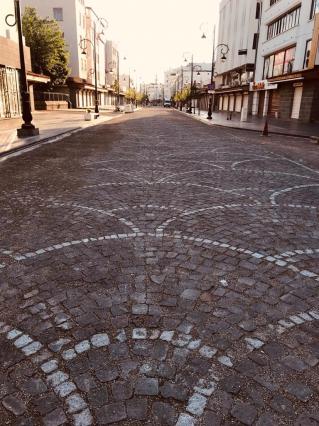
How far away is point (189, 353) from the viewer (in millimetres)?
2768

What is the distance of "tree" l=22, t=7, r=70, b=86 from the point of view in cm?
4472

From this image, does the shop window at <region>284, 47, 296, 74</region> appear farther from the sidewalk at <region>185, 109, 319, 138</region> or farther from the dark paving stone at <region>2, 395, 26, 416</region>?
the dark paving stone at <region>2, 395, 26, 416</region>

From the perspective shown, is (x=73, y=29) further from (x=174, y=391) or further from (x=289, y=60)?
(x=174, y=391)

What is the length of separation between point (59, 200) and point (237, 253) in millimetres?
3715

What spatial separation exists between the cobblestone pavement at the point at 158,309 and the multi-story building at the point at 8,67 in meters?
24.2

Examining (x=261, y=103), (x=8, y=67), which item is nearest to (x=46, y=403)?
(x=8, y=67)

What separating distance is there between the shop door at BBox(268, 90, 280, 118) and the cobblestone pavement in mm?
34754

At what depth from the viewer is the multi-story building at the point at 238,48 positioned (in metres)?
49.1

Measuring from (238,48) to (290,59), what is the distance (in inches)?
856

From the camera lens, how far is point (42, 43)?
45.3 metres

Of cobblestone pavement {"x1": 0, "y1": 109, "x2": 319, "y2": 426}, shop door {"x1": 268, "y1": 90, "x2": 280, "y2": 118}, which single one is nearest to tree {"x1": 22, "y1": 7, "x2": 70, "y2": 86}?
shop door {"x1": 268, "y1": 90, "x2": 280, "y2": 118}

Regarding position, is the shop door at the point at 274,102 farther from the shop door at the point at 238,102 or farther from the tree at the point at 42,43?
the tree at the point at 42,43

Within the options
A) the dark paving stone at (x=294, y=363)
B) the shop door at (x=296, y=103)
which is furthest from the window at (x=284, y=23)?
the dark paving stone at (x=294, y=363)

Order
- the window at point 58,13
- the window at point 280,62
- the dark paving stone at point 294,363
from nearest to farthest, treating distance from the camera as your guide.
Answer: the dark paving stone at point 294,363 < the window at point 280,62 < the window at point 58,13
